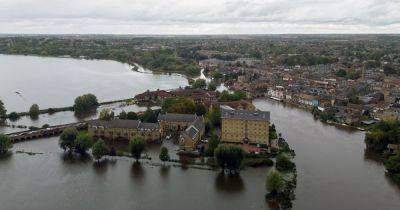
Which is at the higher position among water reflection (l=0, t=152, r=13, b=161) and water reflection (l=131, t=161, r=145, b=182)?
water reflection (l=0, t=152, r=13, b=161)

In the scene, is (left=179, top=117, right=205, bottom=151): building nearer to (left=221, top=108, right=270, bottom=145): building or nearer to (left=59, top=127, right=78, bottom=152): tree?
(left=221, top=108, right=270, bottom=145): building

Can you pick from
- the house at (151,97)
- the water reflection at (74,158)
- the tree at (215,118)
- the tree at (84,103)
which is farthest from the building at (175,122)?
the house at (151,97)

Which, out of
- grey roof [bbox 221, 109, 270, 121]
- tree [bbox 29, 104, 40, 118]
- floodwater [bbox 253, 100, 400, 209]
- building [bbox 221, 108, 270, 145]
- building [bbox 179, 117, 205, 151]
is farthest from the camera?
tree [bbox 29, 104, 40, 118]

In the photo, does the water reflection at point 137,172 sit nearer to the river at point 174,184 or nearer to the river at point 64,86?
the river at point 174,184

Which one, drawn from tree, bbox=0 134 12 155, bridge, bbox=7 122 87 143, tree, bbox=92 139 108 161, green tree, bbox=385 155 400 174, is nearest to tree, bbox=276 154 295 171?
green tree, bbox=385 155 400 174

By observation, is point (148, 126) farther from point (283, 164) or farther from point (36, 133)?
point (283, 164)

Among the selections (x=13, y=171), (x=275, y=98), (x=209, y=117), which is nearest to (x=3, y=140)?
(x=13, y=171)

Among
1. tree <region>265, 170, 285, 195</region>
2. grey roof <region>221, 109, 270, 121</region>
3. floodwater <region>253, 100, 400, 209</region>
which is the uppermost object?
grey roof <region>221, 109, 270, 121</region>
